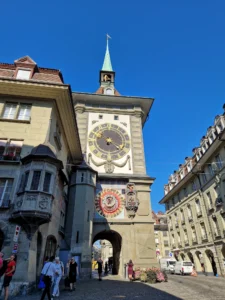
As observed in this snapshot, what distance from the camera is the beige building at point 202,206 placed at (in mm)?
25844

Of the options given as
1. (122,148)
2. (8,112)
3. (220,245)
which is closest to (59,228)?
(8,112)

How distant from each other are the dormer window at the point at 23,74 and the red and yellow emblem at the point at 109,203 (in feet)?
46.6

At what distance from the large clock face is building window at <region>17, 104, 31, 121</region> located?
12.0 meters

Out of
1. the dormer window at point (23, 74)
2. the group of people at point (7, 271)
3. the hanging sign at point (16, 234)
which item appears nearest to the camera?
the group of people at point (7, 271)

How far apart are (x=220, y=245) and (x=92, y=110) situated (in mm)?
24570

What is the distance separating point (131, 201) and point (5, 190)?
13.9 m

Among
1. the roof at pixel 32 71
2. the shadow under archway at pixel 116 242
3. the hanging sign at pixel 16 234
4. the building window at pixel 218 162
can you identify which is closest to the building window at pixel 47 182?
the hanging sign at pixel 16 234

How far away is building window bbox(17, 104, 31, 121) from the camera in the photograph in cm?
1485

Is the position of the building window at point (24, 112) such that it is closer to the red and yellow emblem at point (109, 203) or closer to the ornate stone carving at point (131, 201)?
the red and yellow emblem at point (109, 203)

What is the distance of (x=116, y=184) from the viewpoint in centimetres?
2431

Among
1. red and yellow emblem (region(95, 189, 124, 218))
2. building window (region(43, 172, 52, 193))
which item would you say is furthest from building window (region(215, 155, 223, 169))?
building window (region(43, 172, 52, 193))

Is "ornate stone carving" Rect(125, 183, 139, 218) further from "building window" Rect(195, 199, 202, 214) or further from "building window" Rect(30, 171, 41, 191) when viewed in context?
"building window" Rect(195, 199, 202, 214)

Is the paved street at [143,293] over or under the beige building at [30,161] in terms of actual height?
under

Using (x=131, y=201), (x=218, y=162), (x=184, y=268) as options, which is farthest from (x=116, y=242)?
(x=218, y=162)
